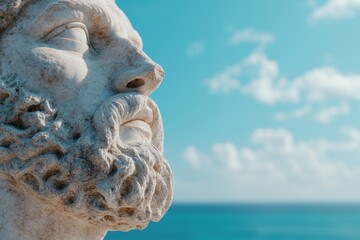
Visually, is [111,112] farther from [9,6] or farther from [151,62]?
[9,6]

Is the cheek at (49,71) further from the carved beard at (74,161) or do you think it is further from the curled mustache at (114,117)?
the curled mustache at (114,117)

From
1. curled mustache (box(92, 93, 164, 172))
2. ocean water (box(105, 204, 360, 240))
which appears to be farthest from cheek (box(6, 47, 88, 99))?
ocean water (box(105, 204, 360, 240))

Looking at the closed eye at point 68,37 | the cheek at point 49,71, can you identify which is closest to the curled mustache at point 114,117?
the cheek at point 49,71

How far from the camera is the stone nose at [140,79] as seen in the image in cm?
415

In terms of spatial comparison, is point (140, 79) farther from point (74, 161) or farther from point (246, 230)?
point (246, 230)

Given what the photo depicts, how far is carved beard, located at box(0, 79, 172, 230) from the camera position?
379cm

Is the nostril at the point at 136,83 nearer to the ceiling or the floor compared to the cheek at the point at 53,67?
nearer to the ceiling

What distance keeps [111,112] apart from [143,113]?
12.8 inches

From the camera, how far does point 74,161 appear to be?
380 cm

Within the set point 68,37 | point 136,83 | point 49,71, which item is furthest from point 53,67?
point 136,83

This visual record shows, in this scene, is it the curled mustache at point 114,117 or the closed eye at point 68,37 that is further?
the closed eye at point 68,37

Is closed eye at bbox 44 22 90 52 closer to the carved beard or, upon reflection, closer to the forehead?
the forehead

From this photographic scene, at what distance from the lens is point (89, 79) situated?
4062 mm

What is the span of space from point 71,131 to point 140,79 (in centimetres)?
60
